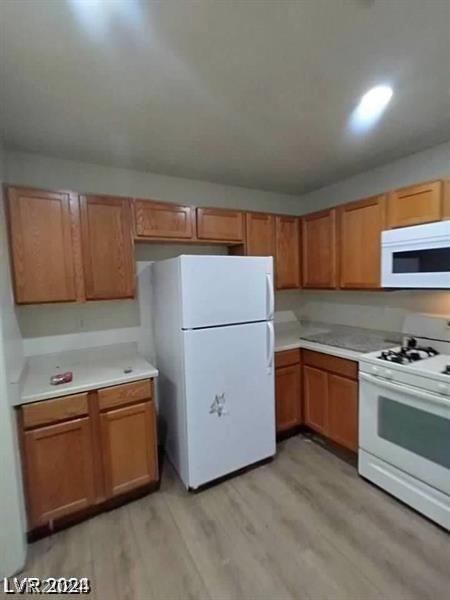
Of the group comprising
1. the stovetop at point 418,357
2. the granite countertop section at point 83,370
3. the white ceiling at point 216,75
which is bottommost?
the granite countertop section at point 83,370

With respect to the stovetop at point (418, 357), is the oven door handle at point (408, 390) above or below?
below

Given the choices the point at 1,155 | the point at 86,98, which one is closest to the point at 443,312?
the point at 86,98

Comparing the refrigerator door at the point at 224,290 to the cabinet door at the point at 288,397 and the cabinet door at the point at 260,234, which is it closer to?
the cabinet door at the point at 260,234

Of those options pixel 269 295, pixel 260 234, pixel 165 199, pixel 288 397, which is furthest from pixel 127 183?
pixel 288 397

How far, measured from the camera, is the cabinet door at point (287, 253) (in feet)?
10.3

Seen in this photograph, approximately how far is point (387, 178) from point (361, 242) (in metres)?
0.67

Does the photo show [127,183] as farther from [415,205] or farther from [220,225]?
[415,205]

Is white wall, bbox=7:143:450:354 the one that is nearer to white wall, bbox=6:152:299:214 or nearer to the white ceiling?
white wall, bbox=6:152:299:214

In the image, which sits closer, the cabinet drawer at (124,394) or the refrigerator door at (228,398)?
the cabinet drawer at (124,394)

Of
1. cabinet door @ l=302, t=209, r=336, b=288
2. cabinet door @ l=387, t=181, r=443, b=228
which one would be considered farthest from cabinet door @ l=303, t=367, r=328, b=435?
cabinet door @ l=387, t=181, r=443, b=228

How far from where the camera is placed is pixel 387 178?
2770mm

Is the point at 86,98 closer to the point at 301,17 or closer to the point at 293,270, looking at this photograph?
the point at 301,17

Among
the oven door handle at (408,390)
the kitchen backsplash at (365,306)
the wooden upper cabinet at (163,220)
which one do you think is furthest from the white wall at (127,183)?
the oven door handle at (408,390)

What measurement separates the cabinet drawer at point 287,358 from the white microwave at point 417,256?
3.20 ft
